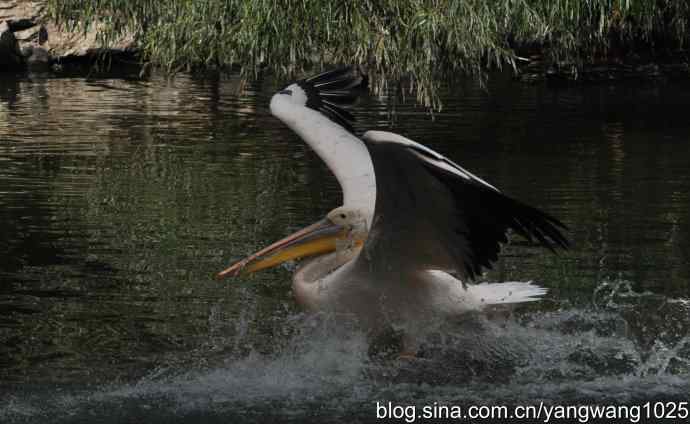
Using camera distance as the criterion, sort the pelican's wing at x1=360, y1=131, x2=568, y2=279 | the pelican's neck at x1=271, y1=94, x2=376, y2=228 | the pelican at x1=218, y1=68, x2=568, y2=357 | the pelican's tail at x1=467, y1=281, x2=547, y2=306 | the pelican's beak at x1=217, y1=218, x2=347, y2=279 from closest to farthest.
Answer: the pelican's wing at x1=360, y1=131, x2=568, y2=279 → the pelican at x1=218, y1=68, x2=568, y2=357 → the pelican's tail at x1=467, y1=281, x2=547, y2=306 → the pelican's beak at x1=217, y1=218, x2=347, y2=279 → the pelican's neck at x1=271, y1=94, x2=376, y2=228

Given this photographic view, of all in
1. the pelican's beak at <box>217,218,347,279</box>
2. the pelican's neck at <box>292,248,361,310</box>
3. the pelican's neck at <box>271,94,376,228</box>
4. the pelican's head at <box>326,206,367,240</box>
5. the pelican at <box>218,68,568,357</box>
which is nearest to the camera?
the pelican at <box>218,68,568,357</box>

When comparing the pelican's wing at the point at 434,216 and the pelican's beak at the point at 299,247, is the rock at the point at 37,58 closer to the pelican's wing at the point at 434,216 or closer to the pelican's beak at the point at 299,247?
the pelican's beak at the point at 299,247

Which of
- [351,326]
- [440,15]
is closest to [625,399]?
[351,326]

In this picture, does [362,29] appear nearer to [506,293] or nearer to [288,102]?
[288,102]

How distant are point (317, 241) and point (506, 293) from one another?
105 cm

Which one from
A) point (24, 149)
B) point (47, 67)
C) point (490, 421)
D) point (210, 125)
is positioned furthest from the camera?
point (47, 67)

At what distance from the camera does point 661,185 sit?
12.3 m

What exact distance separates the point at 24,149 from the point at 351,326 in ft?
32.7

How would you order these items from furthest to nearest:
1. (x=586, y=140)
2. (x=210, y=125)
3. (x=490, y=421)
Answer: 1. (x=210, y=125)
2. (x=586, y=140)
3. (x=490, y=421)

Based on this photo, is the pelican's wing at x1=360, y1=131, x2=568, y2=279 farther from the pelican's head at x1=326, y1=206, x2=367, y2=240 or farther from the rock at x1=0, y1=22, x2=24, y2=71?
the rock at x1=0, y1=22, x2=24, y2=71

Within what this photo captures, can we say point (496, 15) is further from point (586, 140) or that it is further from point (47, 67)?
point (47, 67)

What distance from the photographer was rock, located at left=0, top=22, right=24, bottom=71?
3045 centimetres

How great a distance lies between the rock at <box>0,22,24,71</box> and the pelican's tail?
25.8m

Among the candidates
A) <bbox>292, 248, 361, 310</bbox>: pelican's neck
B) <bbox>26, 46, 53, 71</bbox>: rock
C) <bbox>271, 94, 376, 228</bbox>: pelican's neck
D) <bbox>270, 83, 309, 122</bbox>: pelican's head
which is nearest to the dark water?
<bbox>292, 248, 361, 310</bbox>: pelican's neck
